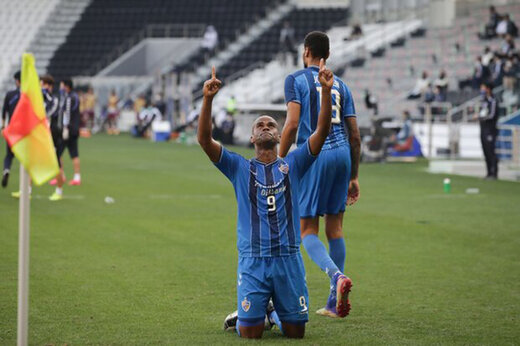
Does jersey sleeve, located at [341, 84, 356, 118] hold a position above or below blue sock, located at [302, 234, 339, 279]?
above

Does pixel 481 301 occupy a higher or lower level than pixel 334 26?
lower

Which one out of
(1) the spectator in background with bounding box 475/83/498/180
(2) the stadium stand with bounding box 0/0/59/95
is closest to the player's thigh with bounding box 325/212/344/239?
(1) the spectator in background with bounding box 475/83/498/180

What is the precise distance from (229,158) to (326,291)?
235 centimetres

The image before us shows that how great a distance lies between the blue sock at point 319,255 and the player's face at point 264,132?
1.05 metres

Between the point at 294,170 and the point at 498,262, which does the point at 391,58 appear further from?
the point at 294,170

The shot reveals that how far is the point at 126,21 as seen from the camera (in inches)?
2308

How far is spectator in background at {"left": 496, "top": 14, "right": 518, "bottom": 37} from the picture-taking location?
1458 inches

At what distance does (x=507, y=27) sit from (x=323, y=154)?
3008cm

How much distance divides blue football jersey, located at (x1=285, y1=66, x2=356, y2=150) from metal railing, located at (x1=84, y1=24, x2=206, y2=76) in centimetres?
4869

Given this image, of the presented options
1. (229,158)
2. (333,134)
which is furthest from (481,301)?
(229,158)

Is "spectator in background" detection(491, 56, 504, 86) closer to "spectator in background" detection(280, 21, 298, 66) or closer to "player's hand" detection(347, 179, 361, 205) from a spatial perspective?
"spectator in background" detection(280, 21, 298, 66)

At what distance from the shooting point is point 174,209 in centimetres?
1619

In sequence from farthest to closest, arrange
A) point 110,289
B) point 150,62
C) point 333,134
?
point 150,62 → point 110,289 → point 333,134

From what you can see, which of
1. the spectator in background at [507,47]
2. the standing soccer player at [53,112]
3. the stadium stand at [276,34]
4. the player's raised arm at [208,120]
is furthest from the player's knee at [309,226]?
the stadium stand at [276,34]
